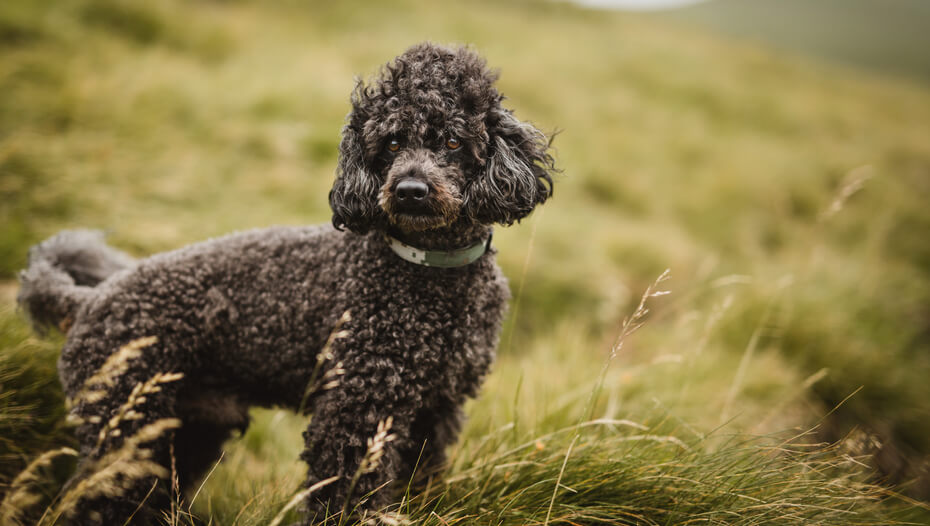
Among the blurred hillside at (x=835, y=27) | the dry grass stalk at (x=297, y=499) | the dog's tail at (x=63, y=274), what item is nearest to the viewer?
the dry grass stalk at (x=297, y=499)

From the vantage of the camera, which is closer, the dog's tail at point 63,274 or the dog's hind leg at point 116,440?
the dog's hind leg at point 116,440

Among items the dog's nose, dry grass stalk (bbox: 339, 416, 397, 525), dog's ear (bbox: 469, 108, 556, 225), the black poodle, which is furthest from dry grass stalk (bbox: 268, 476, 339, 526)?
dog's ear (bbox: 469, 108, 556, 225)

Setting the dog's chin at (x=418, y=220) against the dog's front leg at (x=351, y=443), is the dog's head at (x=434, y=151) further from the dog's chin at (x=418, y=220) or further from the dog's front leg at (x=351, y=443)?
the dog's front leg at (x=351, y=443)

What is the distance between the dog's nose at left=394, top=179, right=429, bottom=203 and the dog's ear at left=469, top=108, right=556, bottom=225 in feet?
0.75

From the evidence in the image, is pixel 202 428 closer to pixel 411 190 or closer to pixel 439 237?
pixel 439 237

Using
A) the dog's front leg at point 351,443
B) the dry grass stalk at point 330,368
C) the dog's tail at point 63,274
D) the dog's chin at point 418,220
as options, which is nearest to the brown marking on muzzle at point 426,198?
the dog's chin at point 418,220

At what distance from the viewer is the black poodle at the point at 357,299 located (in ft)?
6.01

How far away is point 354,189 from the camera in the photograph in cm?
187

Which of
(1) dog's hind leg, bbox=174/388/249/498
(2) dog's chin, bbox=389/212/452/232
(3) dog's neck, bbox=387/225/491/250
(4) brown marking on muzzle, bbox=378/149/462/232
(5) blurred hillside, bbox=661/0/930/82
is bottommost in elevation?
(1) dog's hind leg, bbox=174/388/249/498

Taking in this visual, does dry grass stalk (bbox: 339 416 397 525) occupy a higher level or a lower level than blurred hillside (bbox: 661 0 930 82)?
lower

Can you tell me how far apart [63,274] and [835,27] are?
35613mm

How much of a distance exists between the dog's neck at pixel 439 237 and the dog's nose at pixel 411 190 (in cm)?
24

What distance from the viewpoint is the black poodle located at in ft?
6.01

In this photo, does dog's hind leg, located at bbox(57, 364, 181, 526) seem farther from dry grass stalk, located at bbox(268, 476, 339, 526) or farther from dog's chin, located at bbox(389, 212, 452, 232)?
dog's chin, located at bbox(389, 212, 452, 232)
